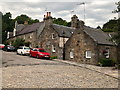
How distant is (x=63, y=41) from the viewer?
29203 millimetres

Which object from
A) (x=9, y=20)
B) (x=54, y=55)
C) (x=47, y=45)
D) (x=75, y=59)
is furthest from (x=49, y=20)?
(x=9, y=20)

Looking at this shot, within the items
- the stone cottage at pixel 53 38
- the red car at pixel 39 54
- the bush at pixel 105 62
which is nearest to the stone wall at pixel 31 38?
the stone cottage at pixel 53 38

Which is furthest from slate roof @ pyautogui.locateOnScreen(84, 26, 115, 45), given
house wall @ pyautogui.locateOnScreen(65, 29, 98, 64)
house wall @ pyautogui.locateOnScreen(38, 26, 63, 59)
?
house wall @ pyautogui.locateOnScreen(38, 26, 63, 59)

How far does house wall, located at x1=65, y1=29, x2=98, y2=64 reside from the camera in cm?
2279

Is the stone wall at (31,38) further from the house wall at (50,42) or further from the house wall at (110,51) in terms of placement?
the house wall at (110,51)

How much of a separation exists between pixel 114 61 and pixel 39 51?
12.3m

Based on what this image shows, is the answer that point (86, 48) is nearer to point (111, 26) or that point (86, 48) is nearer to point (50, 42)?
point (111, 26)

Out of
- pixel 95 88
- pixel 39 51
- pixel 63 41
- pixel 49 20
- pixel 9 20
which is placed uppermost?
pixel 9 20

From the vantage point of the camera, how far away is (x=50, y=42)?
31016 millimetres

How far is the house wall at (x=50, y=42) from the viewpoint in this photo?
93.8 feet

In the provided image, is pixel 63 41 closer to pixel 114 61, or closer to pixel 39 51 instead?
pixel 39 51

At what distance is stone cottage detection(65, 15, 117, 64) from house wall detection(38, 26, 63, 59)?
2273mm

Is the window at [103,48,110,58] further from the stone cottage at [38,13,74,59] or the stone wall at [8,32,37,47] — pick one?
the stone wall at [8,32,37,47]

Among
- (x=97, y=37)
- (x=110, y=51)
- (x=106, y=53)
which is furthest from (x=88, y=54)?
(x=110, y=51)
